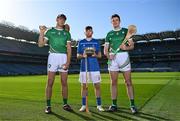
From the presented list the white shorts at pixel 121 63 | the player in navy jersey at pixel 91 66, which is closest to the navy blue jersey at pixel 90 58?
the player in navy jersey at pixel 91 66

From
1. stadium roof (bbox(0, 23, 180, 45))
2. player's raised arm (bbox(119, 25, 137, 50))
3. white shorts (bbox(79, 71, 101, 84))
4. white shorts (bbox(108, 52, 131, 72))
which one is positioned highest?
stadium roof (bbox(0, 23, 180, 45))

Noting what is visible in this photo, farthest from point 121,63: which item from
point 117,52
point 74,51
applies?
point 74,51

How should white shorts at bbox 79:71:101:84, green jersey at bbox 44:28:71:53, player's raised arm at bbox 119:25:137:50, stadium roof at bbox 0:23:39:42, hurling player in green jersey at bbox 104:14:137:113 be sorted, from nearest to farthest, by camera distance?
player's raised arm at bbox 119:25:137:50 → hurling player in green jersey at bbox 104:14:137:113 → green jersey at bbox 44:28:71:53 → white shorts at bbox 79:71:101:84 → stadium roof at bbox 0:23:39:42

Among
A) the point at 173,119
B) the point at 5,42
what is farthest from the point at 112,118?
the point at 5,42

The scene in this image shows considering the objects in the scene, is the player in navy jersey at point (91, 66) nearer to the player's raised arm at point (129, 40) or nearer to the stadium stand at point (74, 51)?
the player's raised arm at point (129, 40)

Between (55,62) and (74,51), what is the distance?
97.7 meters

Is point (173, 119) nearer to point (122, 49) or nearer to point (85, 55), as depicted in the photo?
point (122, 49)

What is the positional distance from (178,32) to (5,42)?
51.2 meters

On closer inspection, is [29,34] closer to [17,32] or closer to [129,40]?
[17,32]

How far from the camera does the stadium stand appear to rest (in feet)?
275

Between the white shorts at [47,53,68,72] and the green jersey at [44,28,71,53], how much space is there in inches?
5.0

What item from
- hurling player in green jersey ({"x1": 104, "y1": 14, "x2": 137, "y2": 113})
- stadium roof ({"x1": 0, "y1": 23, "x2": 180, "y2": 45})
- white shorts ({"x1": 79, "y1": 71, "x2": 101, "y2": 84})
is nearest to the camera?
hurling player in green jersey ({"x1": 104, "y1": 14, "x2": 137, "y2": 113})

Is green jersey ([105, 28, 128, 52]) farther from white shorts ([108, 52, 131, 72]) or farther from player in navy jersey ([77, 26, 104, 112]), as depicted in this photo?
player in navy jersey ([77, 26, 104, 112])

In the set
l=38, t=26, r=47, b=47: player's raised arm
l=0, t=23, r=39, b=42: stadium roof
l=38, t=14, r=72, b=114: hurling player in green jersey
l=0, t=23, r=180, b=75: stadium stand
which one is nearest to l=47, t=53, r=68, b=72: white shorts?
l=38, t=14, r=72, b=114: hurling player in green jersey
